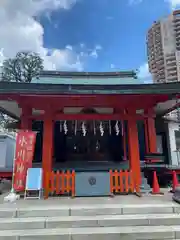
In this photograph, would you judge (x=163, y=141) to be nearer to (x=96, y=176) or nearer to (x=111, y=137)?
(x=111, y=137)

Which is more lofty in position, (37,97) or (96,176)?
(37,97)

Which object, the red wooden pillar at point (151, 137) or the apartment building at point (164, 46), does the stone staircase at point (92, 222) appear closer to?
the red wooden pillar at point (151, 137)

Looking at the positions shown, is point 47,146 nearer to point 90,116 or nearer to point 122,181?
point 90,116

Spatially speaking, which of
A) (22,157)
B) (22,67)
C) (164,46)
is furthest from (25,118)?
(164,46)

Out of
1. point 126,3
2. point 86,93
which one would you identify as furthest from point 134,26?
point 86,93

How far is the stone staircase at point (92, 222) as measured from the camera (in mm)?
3402

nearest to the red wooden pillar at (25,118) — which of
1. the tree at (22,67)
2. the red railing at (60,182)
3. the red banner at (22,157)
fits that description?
the red banner at (22,157)

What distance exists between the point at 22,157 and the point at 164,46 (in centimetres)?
6016

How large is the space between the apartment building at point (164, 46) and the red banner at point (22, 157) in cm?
5075

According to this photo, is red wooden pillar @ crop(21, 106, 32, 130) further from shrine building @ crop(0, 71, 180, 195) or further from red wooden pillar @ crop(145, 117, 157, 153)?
red wooden pillar @ crop(145, 117, 157, 153)

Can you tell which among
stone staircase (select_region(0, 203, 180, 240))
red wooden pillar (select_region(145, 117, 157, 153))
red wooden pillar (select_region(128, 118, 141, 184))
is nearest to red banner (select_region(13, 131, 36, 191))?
stone staircase (select_region(0, 203, 180, 240))

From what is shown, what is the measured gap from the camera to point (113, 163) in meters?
9.37

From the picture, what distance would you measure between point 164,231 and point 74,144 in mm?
6646

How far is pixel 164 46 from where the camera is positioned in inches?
2239
